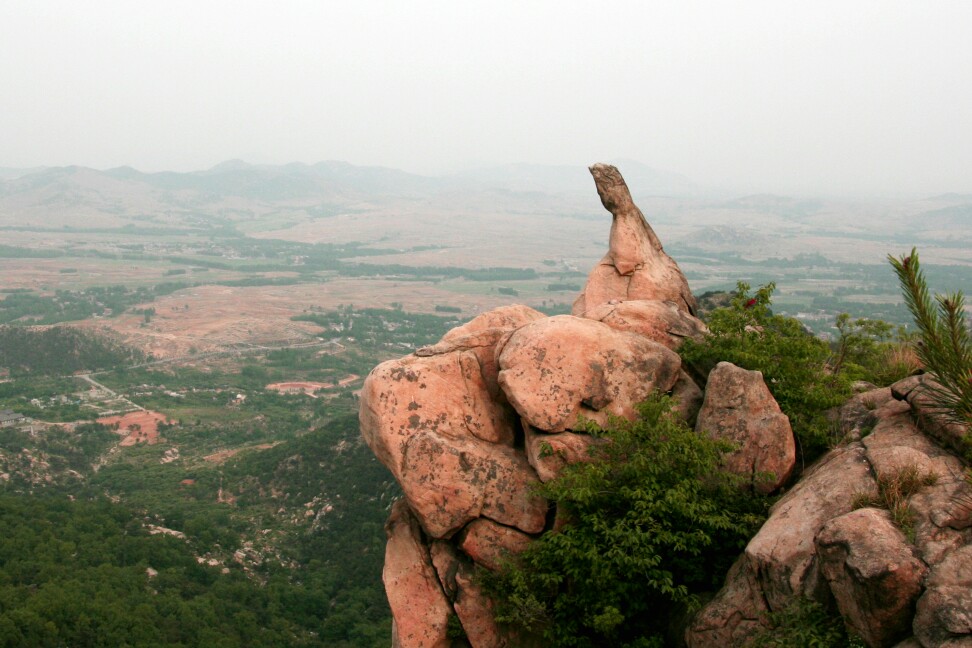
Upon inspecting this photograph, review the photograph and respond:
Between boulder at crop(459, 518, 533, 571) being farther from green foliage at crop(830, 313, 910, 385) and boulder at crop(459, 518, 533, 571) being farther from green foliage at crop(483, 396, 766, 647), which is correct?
green foliage at crop(830, 313, 910, 385)

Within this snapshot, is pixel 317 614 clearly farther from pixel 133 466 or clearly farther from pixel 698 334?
pixel 133 466

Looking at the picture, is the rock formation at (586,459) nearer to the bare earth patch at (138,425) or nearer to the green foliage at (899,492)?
the green foliage at (899,492)

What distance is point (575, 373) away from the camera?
43.7ft

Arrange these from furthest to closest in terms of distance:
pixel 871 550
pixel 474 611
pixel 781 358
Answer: pixel 781 358 → pixel 474 611 → pixel 871 550

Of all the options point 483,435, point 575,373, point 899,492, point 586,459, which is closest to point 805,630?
point 899,492

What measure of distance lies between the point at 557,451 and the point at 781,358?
4294 millimetres

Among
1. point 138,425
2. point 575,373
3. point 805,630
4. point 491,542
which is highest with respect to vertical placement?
point 575,373

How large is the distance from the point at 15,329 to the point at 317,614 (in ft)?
289

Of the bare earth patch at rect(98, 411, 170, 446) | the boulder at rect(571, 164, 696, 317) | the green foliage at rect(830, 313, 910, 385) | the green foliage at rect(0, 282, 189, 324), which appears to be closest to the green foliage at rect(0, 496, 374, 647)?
the boulder at rect(571, 164, 696, 317)

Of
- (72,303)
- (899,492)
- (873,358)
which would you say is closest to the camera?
(899,492)

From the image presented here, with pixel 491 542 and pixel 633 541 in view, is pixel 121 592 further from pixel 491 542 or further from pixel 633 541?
pixel 633 541

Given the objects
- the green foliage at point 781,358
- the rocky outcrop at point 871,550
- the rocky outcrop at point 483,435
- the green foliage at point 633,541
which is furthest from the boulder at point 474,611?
the green foliage at point 781,358

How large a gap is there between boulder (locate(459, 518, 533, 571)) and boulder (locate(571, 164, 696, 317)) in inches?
263

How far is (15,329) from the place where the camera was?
4072 inches
